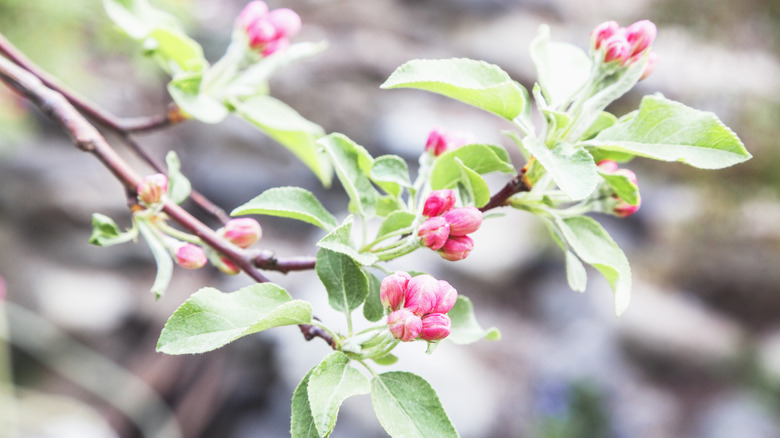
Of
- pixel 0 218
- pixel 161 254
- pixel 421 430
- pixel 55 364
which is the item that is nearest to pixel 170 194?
pixel 161 254

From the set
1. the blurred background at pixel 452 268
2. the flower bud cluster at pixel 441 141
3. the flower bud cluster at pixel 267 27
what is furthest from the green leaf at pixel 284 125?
the blurred background at pixel 452 268

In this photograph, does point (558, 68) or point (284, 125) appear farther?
point (284, 125)

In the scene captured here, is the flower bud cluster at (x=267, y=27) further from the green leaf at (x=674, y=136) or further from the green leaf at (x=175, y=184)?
the green leaf at (x=674, y=136)

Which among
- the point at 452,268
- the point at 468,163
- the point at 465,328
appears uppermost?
the point at 468,163

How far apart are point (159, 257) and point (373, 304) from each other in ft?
0.52

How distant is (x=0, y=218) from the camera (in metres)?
2.38

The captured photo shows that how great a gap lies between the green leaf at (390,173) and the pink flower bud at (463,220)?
0.18ft

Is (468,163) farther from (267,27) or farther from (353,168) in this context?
(267,27)

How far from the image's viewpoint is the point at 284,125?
561 mm

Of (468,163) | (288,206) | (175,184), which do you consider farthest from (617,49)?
(175,184)

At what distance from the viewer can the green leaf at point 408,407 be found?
1.02 feet

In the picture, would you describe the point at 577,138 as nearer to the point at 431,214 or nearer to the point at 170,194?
the point at 431,214

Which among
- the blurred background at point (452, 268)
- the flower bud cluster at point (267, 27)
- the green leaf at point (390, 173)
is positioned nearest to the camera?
the green leaf at point (390, 173)

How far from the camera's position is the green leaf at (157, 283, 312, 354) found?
0.30m
